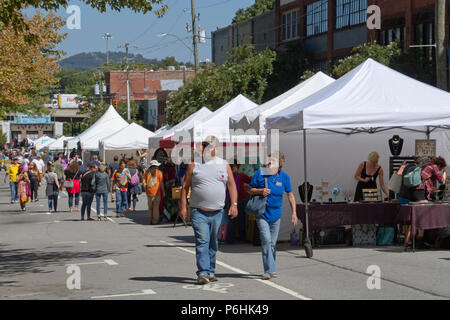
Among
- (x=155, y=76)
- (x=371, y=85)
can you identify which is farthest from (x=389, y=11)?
(x=155, y=76)

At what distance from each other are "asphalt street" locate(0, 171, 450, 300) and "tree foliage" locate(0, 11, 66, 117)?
12327mm

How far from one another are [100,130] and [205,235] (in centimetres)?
3794

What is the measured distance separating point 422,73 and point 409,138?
15.4m

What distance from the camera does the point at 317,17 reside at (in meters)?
43.0

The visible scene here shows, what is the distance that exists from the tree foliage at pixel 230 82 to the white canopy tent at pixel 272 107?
73.1 feet

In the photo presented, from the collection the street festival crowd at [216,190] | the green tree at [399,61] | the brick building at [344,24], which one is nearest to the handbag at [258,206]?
the street festival crowd at [216,190]

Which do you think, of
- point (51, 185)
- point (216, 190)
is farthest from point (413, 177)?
point (51, 185)

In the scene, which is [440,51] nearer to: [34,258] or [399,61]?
[34,258]

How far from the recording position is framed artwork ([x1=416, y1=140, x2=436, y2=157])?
15930mm

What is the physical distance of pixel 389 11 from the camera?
116ft

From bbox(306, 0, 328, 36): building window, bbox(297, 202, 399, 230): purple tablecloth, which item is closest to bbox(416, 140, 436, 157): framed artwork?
bbox(297, 202, 399, 230): purple tablecloth

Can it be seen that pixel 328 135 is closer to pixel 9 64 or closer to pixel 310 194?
pixel 310 194

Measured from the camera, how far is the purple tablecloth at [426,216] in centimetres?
1423

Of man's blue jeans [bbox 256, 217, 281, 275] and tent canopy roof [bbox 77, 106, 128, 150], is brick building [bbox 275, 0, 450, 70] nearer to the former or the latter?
tent canopy roof [bbox 77, 106, 128, 150]
